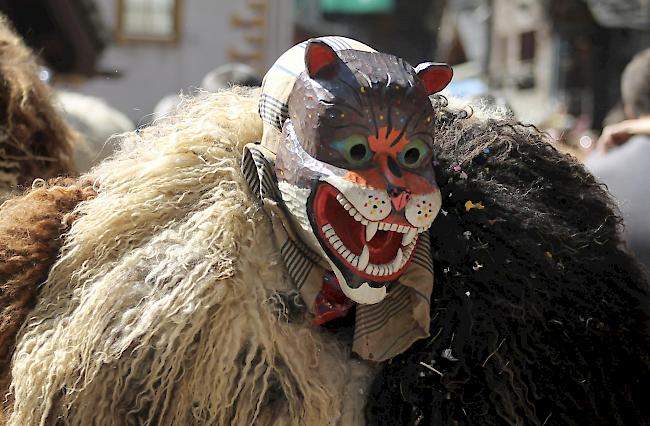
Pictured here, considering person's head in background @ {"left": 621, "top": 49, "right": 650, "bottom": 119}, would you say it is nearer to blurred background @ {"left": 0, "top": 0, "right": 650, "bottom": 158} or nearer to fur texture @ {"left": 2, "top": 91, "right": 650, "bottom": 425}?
blurred background @ {"left": 0, "top": 0, "right": 650, "bottom": 158}

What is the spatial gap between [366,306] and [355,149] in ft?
0.99

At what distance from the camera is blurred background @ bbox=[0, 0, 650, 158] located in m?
6.09

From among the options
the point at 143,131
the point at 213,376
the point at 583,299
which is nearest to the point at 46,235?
the point at 143,131

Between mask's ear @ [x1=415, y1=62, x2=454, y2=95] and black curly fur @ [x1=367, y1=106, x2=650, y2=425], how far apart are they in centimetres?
22

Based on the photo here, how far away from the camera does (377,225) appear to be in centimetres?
135

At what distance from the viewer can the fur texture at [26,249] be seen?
1.48 metres

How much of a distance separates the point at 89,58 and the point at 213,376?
5606mm

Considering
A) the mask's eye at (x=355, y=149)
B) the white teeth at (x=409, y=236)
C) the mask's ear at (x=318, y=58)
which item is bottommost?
the white teeth at (x=409, y=236)

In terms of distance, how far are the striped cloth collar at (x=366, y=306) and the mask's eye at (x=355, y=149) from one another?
0.55ft

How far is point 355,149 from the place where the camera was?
135cm

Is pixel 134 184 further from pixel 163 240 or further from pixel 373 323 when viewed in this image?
pixel 373 323

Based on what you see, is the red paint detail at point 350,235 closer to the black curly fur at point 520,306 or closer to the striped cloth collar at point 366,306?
the striped cloth collar at point 366,306

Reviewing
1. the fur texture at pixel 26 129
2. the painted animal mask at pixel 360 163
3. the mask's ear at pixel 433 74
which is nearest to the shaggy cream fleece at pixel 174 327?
the painted animal mask at pixel 360 163

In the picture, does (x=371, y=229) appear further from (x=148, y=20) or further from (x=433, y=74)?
(x=148, y=20)
